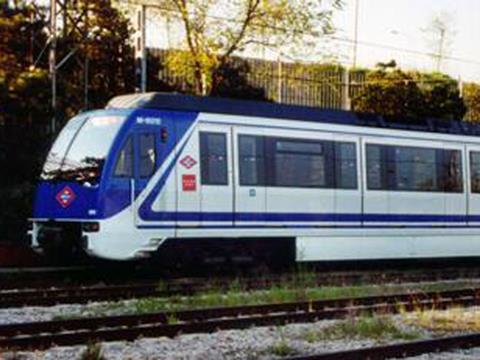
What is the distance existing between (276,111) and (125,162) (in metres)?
3.74

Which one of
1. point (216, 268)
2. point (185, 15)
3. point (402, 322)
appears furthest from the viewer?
point (185, 15)

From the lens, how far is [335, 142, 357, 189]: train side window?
20109mm

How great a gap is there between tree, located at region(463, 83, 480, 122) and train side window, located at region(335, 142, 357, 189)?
108ft

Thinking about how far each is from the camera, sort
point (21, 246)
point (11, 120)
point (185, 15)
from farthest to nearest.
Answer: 1. point (185, 15)
2. point (11, 120)
3. point (21, 246)

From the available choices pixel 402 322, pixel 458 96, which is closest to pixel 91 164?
pixel 402 322

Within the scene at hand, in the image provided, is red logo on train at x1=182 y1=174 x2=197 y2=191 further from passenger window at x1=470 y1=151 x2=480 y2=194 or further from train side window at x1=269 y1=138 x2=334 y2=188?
passenger window at x1=470 y1=151 x2=480 y2=194

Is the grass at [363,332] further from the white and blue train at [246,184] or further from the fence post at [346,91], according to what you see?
the fence post at [346,91]

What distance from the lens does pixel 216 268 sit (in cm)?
1878

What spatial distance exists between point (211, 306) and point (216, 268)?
15.4 ft

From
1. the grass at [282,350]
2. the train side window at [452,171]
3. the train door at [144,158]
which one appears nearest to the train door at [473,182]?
the train side window at [452,171]

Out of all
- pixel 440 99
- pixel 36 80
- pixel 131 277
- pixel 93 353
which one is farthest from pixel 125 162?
pixel 440 99

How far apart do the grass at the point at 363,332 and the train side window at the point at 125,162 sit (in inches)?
232

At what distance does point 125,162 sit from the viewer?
16.9m

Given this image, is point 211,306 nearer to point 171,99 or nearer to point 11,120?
point 171,99
